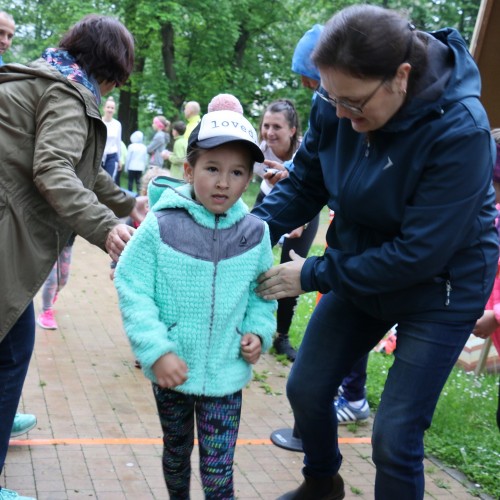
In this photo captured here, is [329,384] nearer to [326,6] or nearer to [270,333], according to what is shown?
[270,333]

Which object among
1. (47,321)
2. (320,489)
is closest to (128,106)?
(47,321)

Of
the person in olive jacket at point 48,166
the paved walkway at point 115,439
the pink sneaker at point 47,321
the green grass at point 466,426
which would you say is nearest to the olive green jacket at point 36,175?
the person in olive jacket at point 48,166

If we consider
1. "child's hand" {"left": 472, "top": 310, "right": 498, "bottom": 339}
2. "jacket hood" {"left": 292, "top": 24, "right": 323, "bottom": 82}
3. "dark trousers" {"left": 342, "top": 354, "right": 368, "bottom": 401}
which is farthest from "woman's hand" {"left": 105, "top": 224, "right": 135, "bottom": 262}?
"dark trousers" {"left": 342, "top": 354, "right": 368, "bottom": 401}

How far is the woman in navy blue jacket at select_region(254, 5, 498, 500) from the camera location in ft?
8.56

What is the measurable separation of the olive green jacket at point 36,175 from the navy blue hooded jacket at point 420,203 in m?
0.90

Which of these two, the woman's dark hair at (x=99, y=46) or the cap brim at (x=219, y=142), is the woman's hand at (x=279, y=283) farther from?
the woman's dark hair at (x=99, y=46)

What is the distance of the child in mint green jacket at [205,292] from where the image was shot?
279 centimetres

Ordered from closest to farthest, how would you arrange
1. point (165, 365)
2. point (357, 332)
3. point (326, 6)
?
point (165, 365) < point (357, 332) < point (326, 6)

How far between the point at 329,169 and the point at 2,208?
128 cm

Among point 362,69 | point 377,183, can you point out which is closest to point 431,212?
point 377,183

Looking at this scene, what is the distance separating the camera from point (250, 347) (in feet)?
9.58

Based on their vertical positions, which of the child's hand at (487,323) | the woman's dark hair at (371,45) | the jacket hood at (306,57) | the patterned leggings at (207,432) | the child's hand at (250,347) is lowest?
the patterned leggings at (207,432)

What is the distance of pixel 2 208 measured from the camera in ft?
10.0

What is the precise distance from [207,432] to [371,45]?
1504mm
